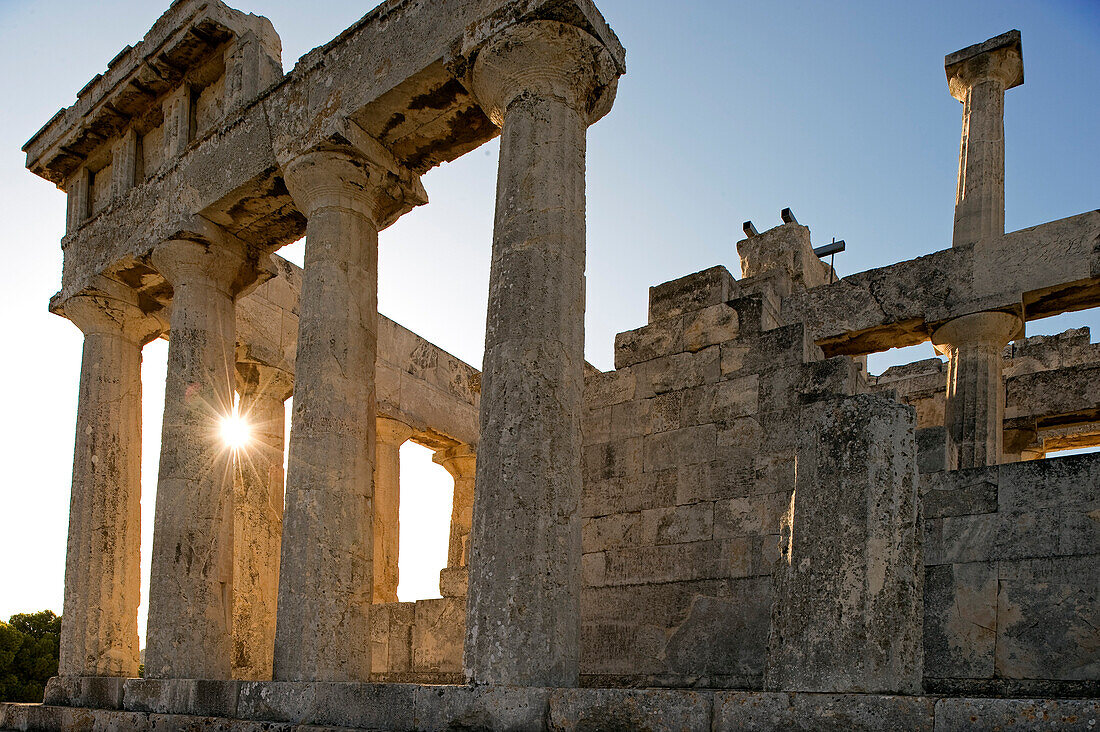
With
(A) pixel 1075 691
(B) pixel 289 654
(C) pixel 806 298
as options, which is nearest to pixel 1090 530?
(A) pixel 1075 691

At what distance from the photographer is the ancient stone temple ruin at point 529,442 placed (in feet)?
20.5

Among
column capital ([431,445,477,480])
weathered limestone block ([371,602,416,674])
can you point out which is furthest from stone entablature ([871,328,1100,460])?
weathered limestone block ([371,602,416,674])

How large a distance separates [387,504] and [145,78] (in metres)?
7.80

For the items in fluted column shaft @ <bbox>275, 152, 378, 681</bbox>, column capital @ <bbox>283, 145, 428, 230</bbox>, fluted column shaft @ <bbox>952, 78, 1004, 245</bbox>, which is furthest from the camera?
fluted column shaft @ <bbox>952, 78, 1004, 245</bbox>

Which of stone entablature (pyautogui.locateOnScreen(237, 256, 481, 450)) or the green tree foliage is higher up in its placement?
stone entablature (pyautogui.locateOnScreen(237, 256, 481, 450))

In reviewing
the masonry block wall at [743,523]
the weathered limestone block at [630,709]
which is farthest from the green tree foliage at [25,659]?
the weathered limestone block at [630,709]

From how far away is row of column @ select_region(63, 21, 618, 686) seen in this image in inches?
291

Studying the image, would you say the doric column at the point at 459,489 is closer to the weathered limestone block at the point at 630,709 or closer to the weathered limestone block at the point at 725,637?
the weathered limestone block at the point at 725,637

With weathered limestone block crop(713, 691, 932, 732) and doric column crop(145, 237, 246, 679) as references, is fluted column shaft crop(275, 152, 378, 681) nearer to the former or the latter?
doric column crop(145, 237, 246, 679)

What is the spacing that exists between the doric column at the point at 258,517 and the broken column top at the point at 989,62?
11.9 metres

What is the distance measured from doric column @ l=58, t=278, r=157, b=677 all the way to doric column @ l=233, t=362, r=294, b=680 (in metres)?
1.57

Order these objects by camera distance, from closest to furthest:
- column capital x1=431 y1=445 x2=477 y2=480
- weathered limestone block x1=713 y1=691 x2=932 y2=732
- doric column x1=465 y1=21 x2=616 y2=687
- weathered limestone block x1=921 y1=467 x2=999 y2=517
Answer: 1. weathered limestone block x1=713 y1=691 x2=932 y2=732
2. doric column x1=465 y1=21 x2=616 y2=687
3. weathered limestone block x1=921 y1=467 x2=999 y2=517
4. column capital x1=431 y1=445 x2=477 y2=480

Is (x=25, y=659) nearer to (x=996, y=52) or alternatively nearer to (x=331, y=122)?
(x=331, y=122)

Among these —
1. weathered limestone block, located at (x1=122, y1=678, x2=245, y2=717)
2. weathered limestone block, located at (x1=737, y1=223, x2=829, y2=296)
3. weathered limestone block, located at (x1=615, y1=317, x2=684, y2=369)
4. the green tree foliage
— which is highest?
weathered limestone block, located at (x1=737, y1=223, x2=829, y2=296)
